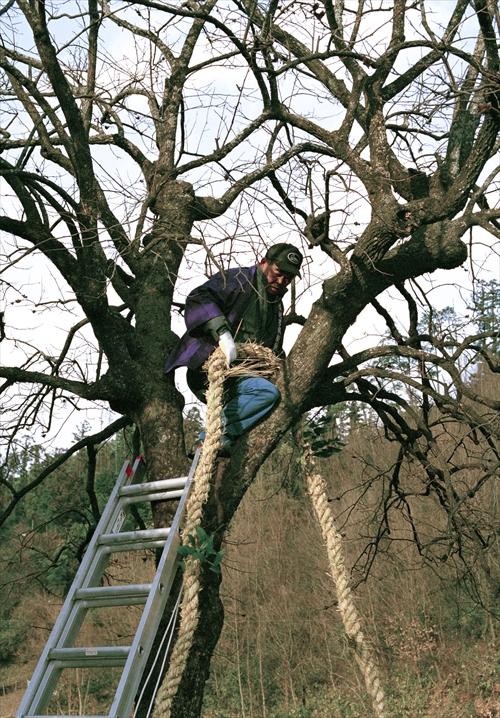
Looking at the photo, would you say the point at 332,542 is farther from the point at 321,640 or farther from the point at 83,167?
the point at 321,640

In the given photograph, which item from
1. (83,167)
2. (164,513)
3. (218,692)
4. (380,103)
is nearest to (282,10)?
(380,103)

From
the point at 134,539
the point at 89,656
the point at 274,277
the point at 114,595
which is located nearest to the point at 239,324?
the point at 274,277

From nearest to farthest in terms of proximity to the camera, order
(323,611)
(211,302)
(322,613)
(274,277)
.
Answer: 1. (211,302)
2. (274,277)
3. (323,611)
4. (322,613)

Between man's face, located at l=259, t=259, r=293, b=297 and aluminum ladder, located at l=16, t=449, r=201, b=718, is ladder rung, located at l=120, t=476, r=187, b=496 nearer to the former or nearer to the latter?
aluminum ladder, located at l=16, t=449, r=201, b=718

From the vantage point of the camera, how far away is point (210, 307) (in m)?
4.26

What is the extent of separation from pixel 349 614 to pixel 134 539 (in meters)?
1.05

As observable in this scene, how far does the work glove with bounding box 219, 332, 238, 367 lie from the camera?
13.1 ft

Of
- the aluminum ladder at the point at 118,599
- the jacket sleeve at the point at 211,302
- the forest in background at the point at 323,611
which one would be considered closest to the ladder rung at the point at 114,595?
the aluminum ladder at the point at 118,599

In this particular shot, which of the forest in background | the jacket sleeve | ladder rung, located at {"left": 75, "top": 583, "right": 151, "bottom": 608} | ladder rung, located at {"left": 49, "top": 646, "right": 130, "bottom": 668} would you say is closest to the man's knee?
the jacket sleeve

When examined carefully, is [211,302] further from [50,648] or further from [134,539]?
[50,648]

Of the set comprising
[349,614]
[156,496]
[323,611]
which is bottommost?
[349,614]

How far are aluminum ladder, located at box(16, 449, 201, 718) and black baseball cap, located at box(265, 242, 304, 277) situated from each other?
1018 millimetres

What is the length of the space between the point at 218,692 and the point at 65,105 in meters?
13.1

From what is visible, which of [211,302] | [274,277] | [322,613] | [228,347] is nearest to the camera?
[228,347]
